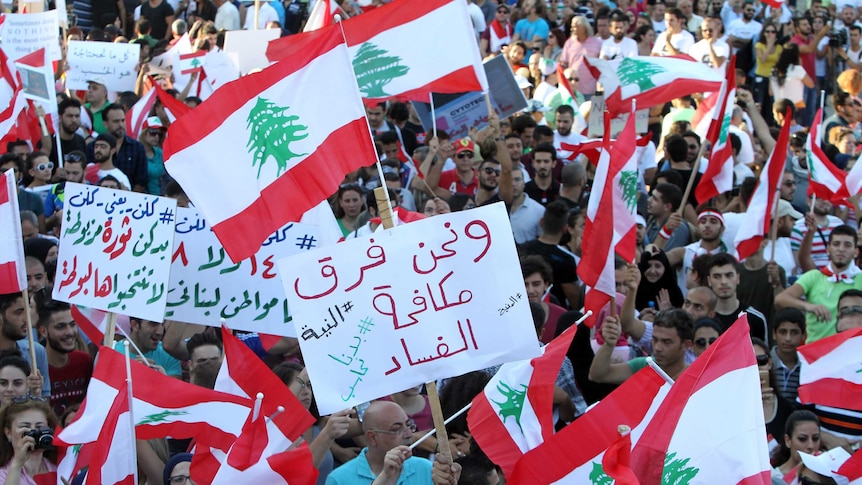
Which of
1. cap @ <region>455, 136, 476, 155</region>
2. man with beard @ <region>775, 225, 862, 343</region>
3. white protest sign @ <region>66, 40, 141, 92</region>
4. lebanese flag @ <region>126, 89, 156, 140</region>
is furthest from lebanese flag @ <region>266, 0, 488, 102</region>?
white protest sign @ <region>66, 40, 141, 92</region>

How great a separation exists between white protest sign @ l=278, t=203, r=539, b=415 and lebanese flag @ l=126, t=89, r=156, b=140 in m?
9.10

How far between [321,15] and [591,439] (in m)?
7.13

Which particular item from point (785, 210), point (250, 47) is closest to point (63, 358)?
point (785, 210)

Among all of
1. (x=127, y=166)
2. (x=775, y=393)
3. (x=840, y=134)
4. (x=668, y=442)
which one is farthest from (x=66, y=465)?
(x=840, y=134)

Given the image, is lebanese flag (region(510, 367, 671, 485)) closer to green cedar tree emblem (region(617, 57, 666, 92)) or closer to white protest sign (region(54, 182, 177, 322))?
white protest sign (region(54, 182, 177, 322))

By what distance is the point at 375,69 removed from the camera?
9664 millimetres

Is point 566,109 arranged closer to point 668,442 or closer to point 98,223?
point 98,223

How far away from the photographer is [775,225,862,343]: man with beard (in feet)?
32.6

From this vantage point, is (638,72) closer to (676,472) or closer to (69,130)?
(69,130)

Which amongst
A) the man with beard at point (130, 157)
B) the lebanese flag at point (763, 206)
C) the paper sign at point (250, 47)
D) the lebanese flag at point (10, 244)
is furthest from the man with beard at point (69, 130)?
the lebanese flag at point (763, 206)

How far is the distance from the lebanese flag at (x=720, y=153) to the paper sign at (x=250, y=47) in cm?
524

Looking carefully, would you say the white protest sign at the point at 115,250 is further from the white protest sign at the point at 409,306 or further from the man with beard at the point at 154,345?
the white protest sign at the point at 409,306

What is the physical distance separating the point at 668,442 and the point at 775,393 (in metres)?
3.11

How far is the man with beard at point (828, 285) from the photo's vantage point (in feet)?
32.6
